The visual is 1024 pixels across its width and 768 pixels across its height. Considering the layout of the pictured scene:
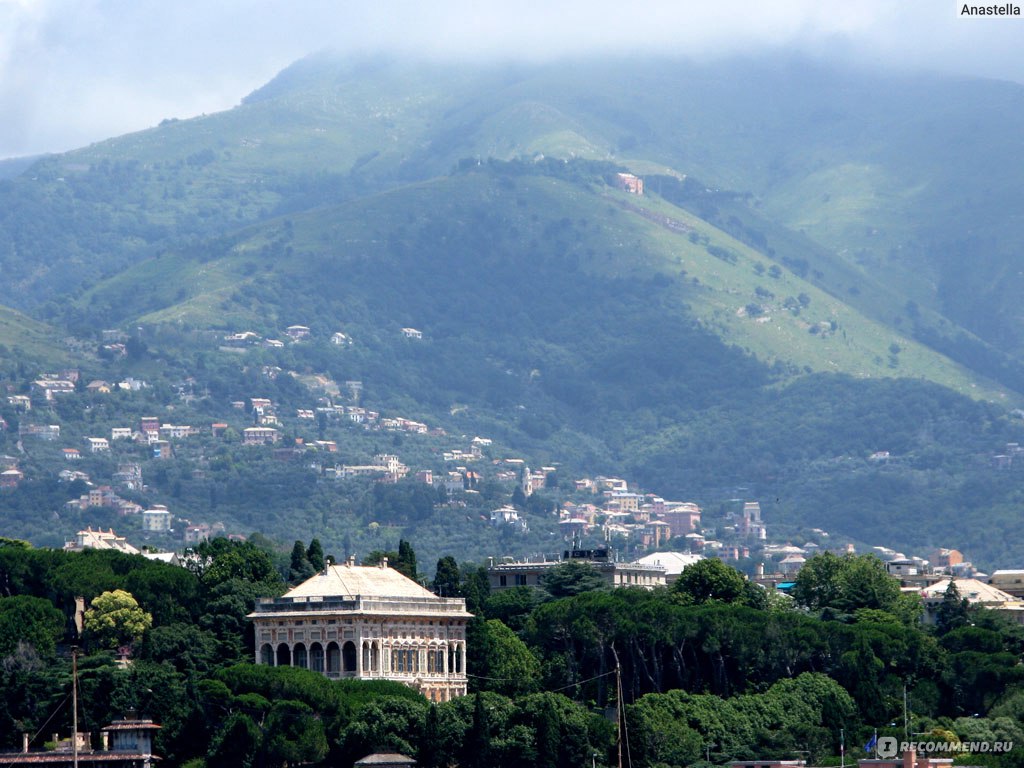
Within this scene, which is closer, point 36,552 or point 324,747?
point 324,747

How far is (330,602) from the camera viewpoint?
145125 millimetres

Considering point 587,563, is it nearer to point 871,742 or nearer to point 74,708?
point 871,742

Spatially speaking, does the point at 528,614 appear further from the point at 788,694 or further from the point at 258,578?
the point at 788,694

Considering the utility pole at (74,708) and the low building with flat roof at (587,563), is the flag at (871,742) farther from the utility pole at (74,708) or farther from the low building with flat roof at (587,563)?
the low building with flat roof at (587,563)

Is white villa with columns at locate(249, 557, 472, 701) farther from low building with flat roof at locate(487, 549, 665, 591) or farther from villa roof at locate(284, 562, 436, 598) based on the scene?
low building with flat roof at locate(487, 549, 665, 591)

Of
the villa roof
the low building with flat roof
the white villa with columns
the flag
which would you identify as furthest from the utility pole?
the low building with flat roof

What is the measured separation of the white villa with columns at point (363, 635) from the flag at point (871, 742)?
22.4 meters

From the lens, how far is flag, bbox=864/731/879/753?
426 ft

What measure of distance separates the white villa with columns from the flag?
73.4 ft

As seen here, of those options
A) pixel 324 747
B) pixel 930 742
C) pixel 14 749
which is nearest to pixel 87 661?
pixel 14 749

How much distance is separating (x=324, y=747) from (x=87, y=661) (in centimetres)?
1692

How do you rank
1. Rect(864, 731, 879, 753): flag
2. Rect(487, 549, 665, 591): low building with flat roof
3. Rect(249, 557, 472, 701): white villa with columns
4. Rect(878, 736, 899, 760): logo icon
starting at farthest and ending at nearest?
Rect(487, 549, 665, 591): low building with flat roof < Rect(249, 557, 472, 701): white villa with columns < Rect(864, 731, 879, 753): flag < Rect(878, 736, 899, 760): logo icon

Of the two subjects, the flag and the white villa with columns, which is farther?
the white villa with columns

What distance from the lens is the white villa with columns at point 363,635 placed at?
5679 inches
